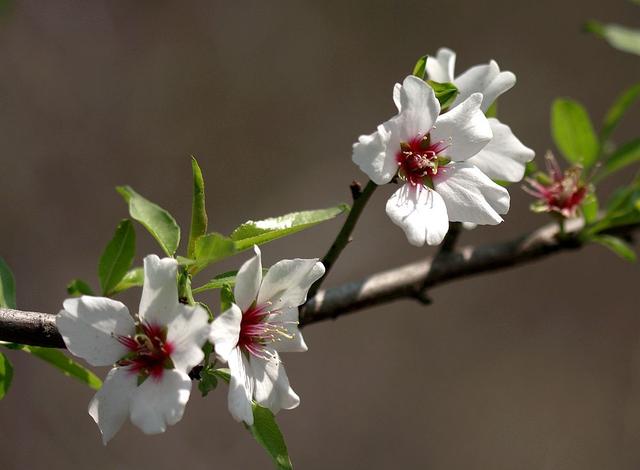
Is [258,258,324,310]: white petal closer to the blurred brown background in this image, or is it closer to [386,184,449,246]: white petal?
[386,184,449,246]: white petal

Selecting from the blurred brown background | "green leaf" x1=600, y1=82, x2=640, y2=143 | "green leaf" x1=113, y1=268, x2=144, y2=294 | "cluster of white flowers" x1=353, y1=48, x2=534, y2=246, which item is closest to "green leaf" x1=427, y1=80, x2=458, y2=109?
"cluster of white flowers" x1=353, y1=48, x2=534, y2=246

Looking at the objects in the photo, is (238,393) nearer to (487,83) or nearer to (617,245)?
(487,83)

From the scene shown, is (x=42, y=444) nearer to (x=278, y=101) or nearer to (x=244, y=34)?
(x=278, y=101)

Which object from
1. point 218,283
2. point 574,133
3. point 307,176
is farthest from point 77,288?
point 307,176

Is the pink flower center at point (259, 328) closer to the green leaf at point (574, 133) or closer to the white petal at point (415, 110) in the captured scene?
the white petal at point (415, 110)

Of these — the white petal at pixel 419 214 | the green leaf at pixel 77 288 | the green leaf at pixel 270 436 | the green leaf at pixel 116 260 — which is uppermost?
the white petal at pixel 419 214

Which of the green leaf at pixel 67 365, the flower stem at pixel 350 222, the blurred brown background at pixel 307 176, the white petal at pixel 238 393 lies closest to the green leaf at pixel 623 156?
the flower stem at pixel 350 222
